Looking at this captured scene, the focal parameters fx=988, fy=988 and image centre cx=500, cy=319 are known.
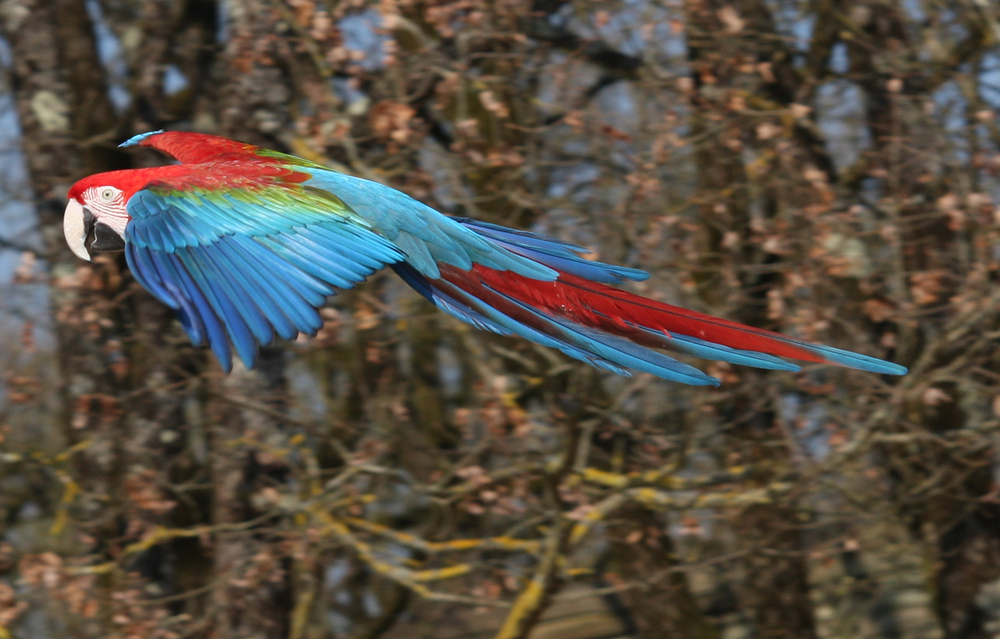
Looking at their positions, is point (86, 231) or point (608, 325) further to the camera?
point (86, 231)

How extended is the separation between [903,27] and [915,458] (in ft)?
7.27

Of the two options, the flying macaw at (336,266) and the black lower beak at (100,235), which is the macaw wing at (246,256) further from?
the black lower beak at (100,235)

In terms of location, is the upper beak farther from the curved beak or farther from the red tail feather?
the red tail feather

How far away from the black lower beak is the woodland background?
2.10 metres

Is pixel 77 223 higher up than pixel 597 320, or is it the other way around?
pixel 77 223

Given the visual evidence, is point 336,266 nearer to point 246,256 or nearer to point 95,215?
point 246,256

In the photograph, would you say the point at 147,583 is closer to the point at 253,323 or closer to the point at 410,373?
the point at 410,373

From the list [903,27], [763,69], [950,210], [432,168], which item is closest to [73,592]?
[432,168]

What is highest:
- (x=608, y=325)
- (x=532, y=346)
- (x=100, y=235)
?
(x=100, y=235)

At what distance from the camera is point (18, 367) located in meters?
5.20

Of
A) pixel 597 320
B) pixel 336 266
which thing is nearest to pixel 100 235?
pixel 336 266

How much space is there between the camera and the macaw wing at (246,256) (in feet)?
6.16

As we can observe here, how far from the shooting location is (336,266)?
6.52ft

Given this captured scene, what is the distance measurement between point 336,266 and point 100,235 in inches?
27.7
